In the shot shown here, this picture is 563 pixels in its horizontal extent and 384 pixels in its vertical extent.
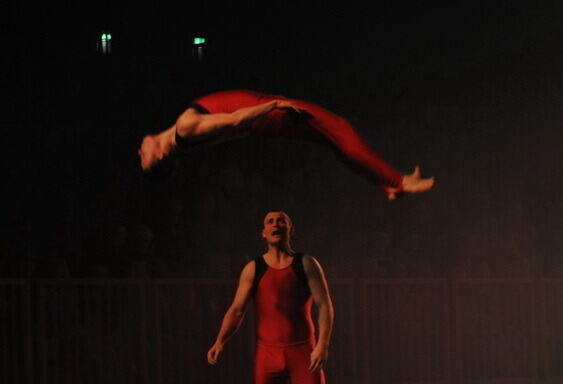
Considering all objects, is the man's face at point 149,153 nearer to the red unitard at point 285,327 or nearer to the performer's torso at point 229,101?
the performer's torso at point 229,101

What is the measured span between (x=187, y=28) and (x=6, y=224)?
12.0 feet

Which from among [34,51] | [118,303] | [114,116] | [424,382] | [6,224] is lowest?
[424,382]

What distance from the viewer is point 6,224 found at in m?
10.3

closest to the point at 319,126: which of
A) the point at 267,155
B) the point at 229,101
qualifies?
the point at 229,101

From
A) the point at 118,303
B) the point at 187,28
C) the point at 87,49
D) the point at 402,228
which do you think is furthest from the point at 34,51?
the point at 402,228

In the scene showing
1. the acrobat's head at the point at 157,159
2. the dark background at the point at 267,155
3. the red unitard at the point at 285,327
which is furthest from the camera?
the dark background at the point at 267,155

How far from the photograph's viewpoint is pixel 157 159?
5.42 meters

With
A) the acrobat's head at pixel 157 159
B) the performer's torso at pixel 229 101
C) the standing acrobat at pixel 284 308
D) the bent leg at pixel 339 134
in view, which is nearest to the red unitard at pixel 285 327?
the standing acrobat at pixel 284 308

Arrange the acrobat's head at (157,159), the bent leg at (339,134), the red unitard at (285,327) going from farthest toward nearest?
the red unitard at (285,327) < the acrobat's head at (157,159) < the bent leg at (339,134)

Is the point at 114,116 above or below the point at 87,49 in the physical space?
below

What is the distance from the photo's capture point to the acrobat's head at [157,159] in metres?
5.39

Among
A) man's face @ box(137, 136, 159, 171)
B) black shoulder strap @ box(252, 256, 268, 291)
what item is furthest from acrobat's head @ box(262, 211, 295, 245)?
man's face @ box(137, 136, 159, 171)

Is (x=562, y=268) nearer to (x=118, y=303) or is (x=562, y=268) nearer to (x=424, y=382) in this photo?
(x=424, y=382)

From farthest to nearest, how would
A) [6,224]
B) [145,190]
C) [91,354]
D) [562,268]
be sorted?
[562,268], [145,190], [6,224], [91,354]
